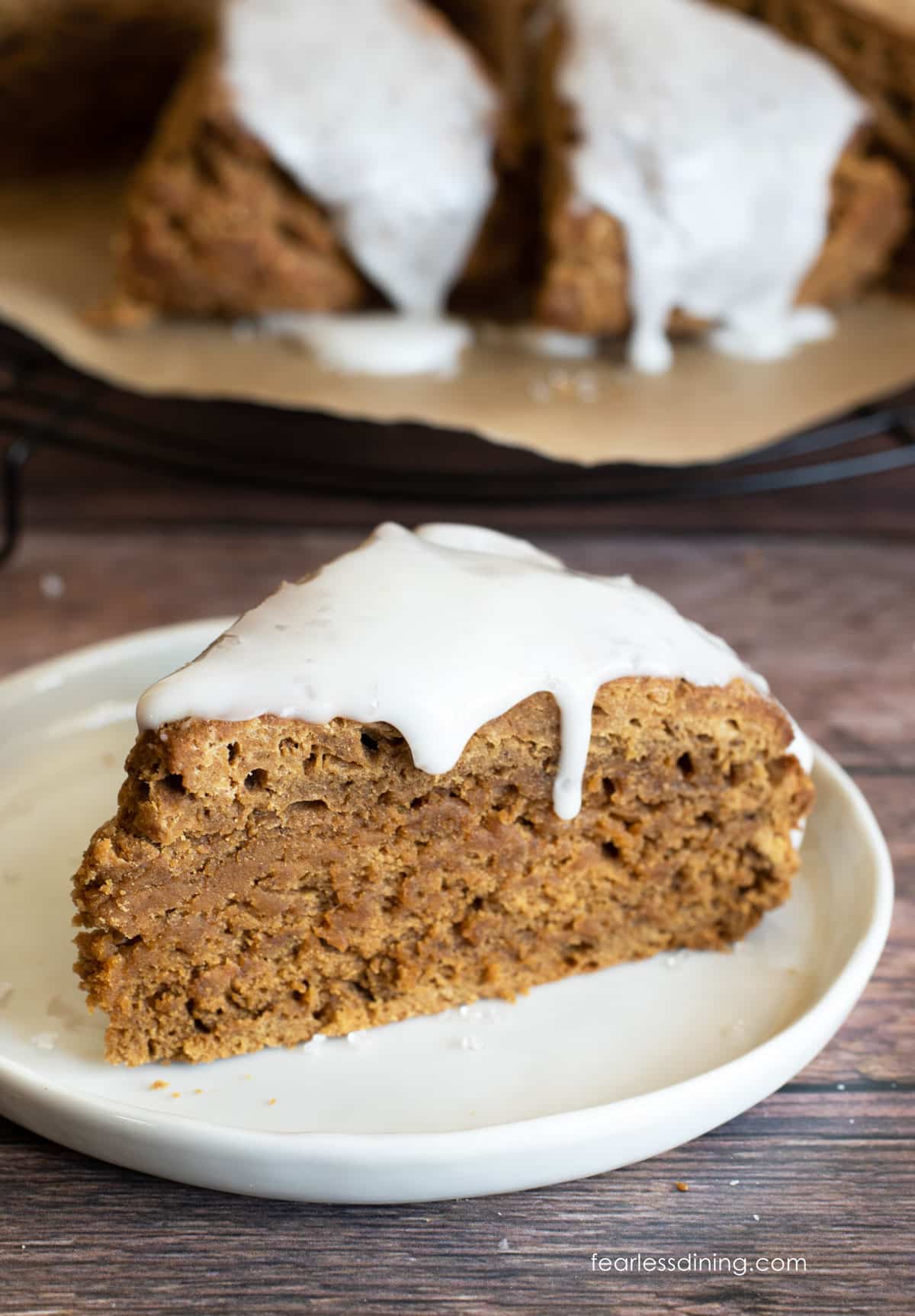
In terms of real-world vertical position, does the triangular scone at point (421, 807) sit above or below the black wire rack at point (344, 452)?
above

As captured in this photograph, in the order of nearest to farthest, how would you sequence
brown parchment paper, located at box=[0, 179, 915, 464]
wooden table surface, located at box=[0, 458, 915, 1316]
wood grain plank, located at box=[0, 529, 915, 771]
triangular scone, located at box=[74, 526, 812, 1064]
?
wooden table surface, located at box=[0, 458, 915, 1316], triangular scone, located at box=[74, 526, 812, 1064], wood grain plank, located at box=[0, 529, 915, 771], brown parchment paper, located at box=[0, 179, 915, 464]

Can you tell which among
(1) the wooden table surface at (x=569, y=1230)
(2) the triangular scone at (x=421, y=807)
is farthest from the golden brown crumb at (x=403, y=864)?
(1) the wooden table surface at (x=569, y=1230)

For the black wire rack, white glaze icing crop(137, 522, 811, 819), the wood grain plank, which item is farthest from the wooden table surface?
the black wire rack

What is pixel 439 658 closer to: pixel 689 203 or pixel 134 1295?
pixel 134 1295

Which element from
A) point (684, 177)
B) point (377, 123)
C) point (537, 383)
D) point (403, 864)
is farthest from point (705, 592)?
point (403, 864)

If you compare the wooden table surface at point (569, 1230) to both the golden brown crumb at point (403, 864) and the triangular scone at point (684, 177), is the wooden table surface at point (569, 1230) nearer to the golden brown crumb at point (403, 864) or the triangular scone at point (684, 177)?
the golden brown crumb at point (403, 864)

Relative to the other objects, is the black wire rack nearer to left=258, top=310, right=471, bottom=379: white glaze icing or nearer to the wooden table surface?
left=258, top=310, right=471, bottom=379: white glaze icing
